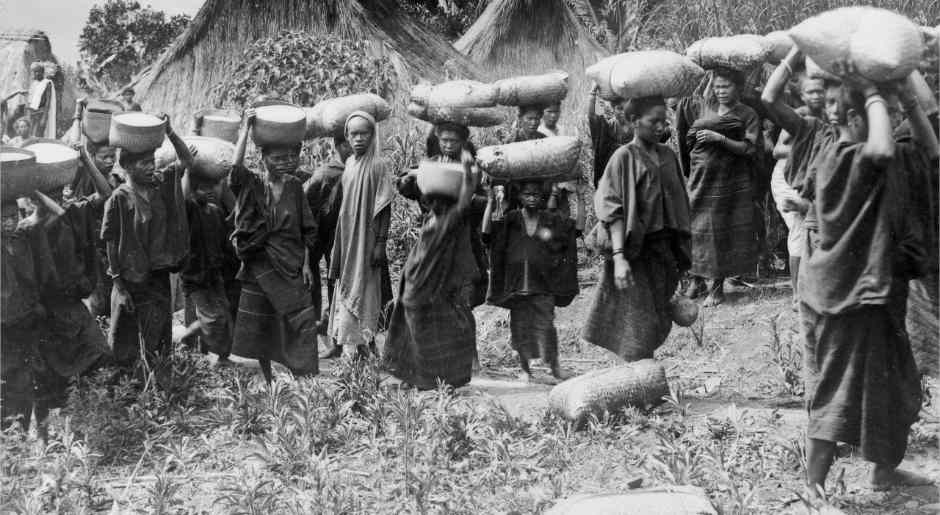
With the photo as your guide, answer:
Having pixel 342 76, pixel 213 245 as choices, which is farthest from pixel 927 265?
pixel 342 76

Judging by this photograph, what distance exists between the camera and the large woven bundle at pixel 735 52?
691 centimetres

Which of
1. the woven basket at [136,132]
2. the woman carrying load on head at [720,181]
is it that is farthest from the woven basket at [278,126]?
the woman carrying load on head at [720,181]

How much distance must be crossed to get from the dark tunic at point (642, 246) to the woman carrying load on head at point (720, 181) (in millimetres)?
1908

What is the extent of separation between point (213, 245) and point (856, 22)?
4565 mm

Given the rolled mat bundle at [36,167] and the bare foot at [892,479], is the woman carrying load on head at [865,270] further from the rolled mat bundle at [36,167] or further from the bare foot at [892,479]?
the rolled mat bundle at [36,167]

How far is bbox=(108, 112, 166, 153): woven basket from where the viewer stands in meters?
6.20

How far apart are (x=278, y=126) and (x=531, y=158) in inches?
60.0

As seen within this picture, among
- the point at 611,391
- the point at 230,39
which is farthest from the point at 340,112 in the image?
the point at 230,39

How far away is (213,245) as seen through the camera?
733 centimetres

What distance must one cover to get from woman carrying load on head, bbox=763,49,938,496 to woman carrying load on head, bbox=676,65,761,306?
3500mm

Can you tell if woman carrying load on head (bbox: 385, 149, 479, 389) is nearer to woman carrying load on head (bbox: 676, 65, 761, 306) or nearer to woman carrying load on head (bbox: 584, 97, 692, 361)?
woman carrying load on head (bbox: 584, 97, 692, 361)

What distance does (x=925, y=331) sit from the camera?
600cm

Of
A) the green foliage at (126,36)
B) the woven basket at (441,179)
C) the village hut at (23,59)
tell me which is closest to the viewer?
the woven basket at (441,179)

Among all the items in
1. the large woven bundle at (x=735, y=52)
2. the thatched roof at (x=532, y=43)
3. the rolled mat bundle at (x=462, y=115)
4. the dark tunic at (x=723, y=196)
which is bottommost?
the dark tunic at (x=723, y=196)
